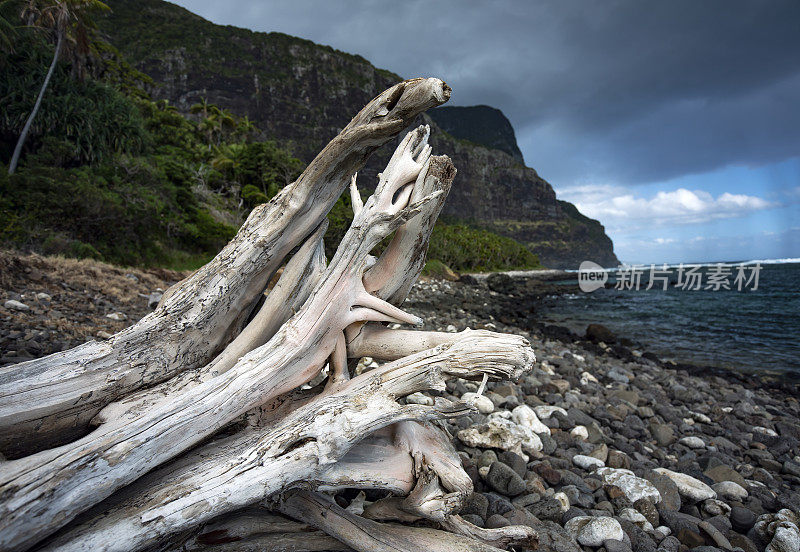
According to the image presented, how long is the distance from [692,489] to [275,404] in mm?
4165

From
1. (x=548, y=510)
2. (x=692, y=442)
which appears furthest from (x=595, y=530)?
(x=692, y=442)

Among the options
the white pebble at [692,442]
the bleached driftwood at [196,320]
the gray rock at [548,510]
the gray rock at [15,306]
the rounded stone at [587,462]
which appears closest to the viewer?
the bleached driftwood at [196,320]

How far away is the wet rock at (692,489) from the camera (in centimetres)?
376

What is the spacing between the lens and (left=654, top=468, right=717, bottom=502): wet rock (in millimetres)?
3756

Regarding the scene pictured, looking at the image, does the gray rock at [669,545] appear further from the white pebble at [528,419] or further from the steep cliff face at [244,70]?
the steep cliff face at [244,70]

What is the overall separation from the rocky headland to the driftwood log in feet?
2.58

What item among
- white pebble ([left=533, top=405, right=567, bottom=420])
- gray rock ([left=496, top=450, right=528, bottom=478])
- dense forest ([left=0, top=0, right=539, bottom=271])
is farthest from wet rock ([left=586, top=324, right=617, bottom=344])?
dense forest ([left=0, top=0, right=539, bottom=271])

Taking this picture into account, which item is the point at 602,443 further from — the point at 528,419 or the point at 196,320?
the point at 196,320

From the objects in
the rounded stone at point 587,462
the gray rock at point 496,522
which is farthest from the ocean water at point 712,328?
the gray rock at point 496,522

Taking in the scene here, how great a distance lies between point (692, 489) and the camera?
3.80 meters

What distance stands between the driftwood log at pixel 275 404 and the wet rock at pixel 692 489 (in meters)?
2.35

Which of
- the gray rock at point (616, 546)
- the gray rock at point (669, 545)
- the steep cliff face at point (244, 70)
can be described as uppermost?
the steep cliff face at point (244, 70)

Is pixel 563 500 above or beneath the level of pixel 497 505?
beneath

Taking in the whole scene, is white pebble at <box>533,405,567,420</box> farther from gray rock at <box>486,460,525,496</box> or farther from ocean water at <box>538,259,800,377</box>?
ocean water at <box>538,259,800,377</box>
